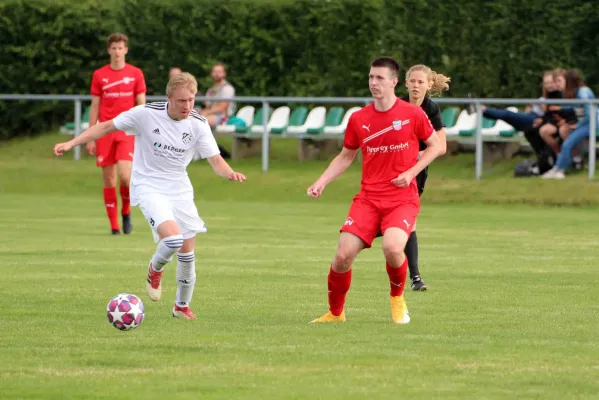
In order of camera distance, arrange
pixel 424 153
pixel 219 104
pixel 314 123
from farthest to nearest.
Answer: pixel 314 123, pixel 219 104, pixel 424 153

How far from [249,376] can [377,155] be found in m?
2.92

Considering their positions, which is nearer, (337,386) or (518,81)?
(337,386)

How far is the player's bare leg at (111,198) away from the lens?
18.7m

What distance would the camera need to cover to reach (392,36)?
29.8 m

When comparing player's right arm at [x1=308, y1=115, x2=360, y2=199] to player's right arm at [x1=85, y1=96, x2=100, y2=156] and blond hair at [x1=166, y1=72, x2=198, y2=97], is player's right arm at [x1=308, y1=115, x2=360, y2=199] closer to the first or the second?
blond hair at [x1=166, y1=72, x2=198, y2=97]

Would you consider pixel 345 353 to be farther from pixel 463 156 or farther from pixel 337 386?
pixel 463 156

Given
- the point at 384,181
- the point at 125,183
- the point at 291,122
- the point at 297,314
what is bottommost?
the point at 291,122

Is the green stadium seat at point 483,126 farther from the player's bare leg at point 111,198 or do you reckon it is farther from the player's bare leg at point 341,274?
the player's bare leg at point 341,274

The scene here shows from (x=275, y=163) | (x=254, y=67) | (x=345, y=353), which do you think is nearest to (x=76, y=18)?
(x=254, y=67)

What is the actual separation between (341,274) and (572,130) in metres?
13.8

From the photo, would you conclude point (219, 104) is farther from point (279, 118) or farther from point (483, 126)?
point (483, 126)

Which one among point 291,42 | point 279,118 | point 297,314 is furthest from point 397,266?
point 291,42

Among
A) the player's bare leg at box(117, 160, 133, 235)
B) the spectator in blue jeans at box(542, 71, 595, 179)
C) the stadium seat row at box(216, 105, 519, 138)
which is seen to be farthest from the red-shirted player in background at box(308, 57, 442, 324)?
the stadium seat row at box(216, 105, 519, 138)

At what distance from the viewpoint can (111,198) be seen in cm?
1878
